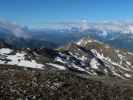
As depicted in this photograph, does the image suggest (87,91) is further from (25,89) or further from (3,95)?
(3,95)

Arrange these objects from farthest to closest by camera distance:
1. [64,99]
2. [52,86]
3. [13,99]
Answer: [52,86] < [64,99] < [13,99]

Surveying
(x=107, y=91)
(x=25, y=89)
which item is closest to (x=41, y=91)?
(x=25, y=89)

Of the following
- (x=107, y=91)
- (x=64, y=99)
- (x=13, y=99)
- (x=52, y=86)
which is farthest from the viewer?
(x=107, y=91)

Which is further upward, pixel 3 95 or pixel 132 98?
pixel 3 95

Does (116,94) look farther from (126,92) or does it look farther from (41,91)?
(41,91)

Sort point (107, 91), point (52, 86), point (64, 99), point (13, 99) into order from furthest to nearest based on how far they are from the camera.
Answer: point (107, 91)
point (52, 86)
point (64, 99)
point (13, 99)

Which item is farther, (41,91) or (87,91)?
(87,91)

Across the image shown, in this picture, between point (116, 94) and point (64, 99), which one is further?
point (116, 94)

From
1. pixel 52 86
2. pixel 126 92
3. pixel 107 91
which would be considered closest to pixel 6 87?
pixel 52 86
